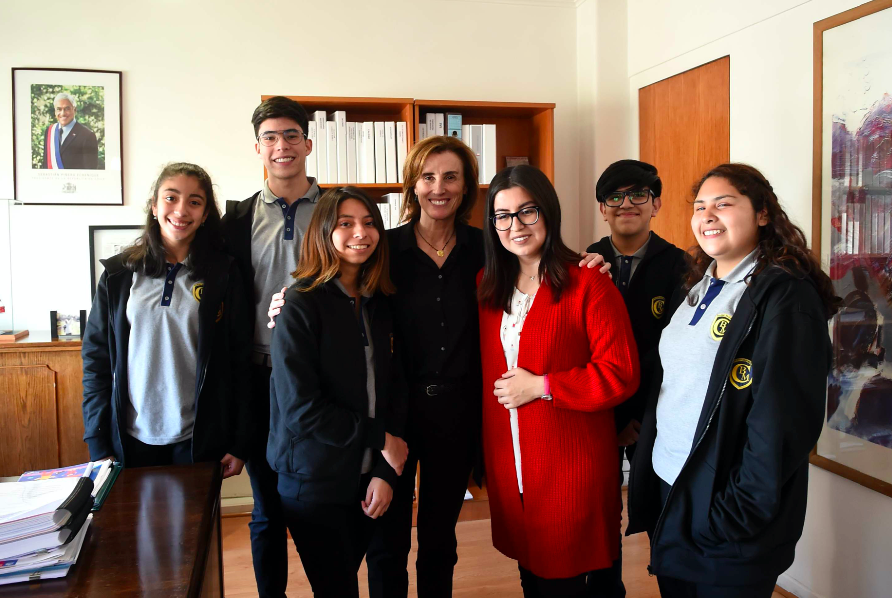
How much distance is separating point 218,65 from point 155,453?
2.33m

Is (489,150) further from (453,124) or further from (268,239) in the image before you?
(268,239)

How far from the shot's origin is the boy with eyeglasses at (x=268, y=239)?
A: 1994 millimetres

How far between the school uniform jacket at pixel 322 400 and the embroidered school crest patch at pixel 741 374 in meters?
0.86

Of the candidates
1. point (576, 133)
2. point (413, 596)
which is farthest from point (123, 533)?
point (576, 133)

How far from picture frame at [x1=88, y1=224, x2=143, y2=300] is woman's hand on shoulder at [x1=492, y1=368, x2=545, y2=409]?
2530mm

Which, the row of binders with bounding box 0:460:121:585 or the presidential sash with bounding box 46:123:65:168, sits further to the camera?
the presidential sash with bounding box 46:123:65:168

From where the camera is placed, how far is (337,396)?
1.64 metres

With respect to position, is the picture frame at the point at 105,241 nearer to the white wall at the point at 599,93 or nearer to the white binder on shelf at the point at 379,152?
the white binder on shelf at the point at 379,152

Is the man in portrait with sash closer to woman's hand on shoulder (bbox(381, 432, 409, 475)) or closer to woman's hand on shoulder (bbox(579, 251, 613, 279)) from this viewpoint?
woman's hand on shoulder (bbox(381, 432, 409, 475))

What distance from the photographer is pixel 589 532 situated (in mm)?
1643

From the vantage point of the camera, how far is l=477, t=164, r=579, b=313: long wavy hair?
165 centimetres

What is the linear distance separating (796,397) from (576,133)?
9.26ft

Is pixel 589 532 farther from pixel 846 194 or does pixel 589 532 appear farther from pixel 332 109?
pixel 332 109

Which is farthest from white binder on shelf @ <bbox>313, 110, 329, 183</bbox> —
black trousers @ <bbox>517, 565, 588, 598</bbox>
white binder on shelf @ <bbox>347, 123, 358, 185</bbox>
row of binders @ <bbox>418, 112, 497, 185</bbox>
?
black trousers @ <bbox>517, 565, 588, 598</bbox>
